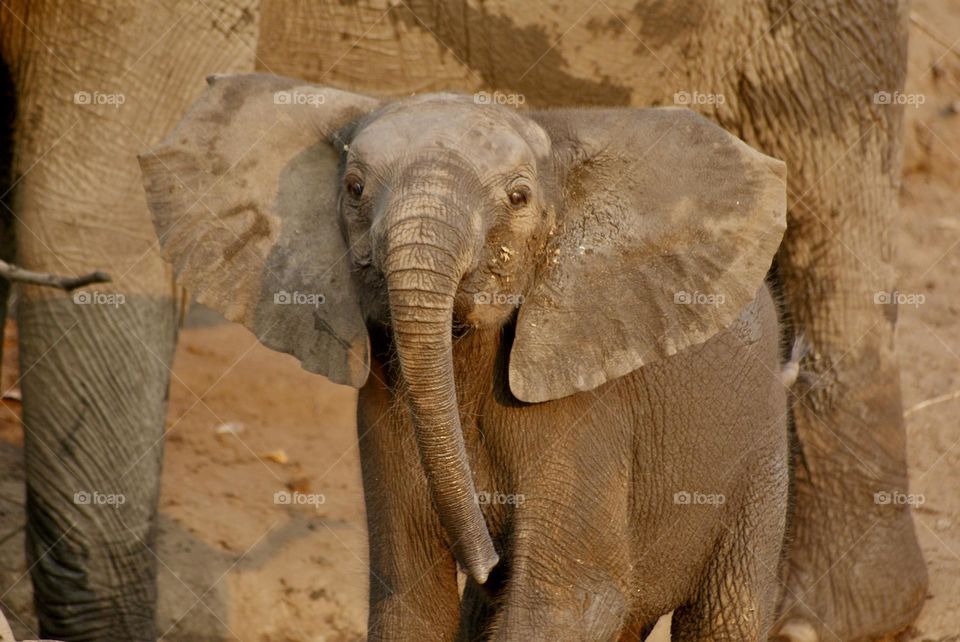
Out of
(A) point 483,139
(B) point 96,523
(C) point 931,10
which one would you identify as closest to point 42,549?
(B) point 96,523

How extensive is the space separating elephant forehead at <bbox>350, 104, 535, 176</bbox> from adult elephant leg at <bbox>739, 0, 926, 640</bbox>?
7.18ft

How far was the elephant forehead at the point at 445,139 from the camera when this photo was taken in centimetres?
337

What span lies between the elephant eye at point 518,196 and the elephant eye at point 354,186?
0.87ft

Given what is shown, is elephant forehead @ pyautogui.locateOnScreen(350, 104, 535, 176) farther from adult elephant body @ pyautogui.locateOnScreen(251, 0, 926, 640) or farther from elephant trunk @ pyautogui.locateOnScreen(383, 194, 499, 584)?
adult elephant body @ pyautogui.locateOnScreen(251, 0, 926, 640)

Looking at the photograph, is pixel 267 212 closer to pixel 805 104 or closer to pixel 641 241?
pixel 641 241

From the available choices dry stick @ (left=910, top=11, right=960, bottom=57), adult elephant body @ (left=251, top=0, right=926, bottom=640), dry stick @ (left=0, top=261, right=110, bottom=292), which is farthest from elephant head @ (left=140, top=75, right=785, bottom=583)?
dry stick @ (left=910, top=11, right=960, bottom=57)

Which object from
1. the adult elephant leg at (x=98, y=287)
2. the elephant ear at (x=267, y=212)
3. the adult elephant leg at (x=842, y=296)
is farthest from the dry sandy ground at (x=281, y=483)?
the elephant ear at (x=267, y=212)

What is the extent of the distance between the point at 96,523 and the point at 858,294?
2.27 meters

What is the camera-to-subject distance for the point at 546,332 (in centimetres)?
360

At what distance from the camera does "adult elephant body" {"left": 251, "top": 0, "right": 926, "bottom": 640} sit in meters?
5.30

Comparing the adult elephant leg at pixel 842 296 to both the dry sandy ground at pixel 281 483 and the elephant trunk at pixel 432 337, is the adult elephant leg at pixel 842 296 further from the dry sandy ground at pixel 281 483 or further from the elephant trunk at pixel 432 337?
the elephant trunk at pixel 432 337

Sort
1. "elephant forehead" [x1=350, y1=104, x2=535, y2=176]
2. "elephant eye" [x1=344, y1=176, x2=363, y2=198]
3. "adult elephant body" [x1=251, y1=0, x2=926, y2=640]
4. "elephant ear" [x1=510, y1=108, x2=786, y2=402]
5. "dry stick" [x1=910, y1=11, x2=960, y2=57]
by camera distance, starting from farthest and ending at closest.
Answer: "dry stick" [x1=910, y1=11, x2=960, y2=57] < "adult elephant body" [x1=251, y1=0, x2=926, y2=640] < "elephant ear" [x1=510, y1=108, x2=786, y2=402] < "elephant eye" [x1=344, y1=176, x2=363, y2=198] < "elephant forehead" [x1=350, y1=104, x2=535, y2=176]

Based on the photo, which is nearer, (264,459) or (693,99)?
(693,99)

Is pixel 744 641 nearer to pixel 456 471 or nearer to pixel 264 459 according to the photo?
pixel 456 471
